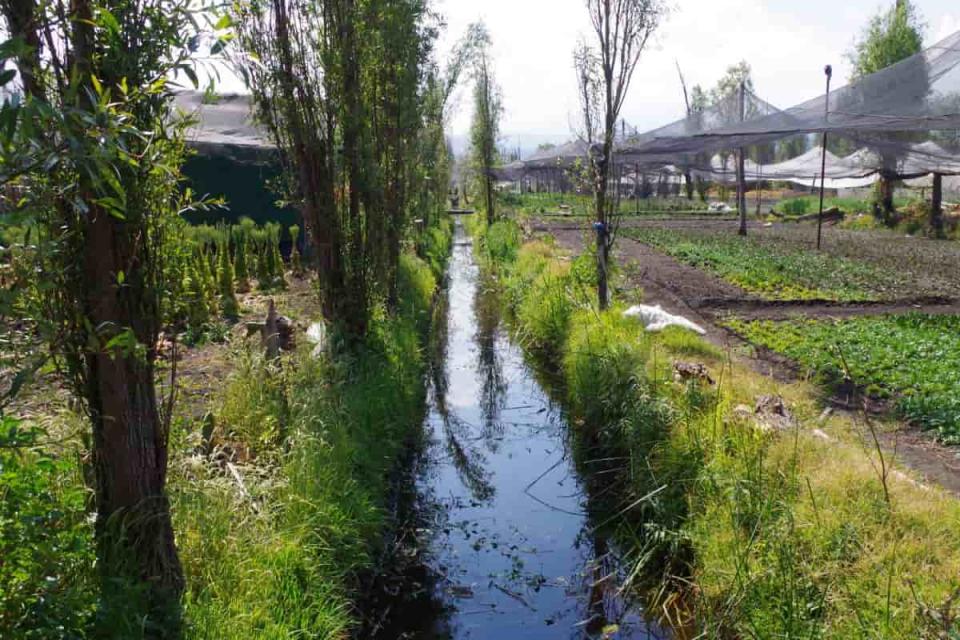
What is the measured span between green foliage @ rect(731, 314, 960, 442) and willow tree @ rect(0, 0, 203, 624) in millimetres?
4355

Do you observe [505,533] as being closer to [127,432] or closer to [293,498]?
[293,498]

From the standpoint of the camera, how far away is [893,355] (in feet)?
23.8

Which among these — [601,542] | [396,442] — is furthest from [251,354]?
[601,542]

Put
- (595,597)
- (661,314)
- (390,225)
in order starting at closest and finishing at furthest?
1. (595,597)
2. (661,314)
3. (390,225)

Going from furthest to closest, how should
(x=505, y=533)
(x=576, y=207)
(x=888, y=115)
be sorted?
1. (x=576, y=207)
2. (x=888, y=115)
3. (x=505, y=533)

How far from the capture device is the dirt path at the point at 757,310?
5000 millimetres

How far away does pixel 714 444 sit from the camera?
15.4ft

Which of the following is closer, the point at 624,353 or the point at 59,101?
the point at 59,101

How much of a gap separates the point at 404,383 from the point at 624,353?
2.20 metres

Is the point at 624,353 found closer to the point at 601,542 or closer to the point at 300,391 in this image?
the point at 601,542

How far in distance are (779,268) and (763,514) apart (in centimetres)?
1105

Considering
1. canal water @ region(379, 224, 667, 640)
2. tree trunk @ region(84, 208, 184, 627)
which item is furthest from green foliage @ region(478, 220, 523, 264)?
tree trunk @ region(84, 208, 184, 627)

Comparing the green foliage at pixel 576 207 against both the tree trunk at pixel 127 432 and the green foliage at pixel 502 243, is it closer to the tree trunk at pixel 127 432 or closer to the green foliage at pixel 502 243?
the green foliage at pixel 502 243

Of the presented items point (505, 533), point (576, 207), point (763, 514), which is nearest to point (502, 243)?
point (505, 533)
